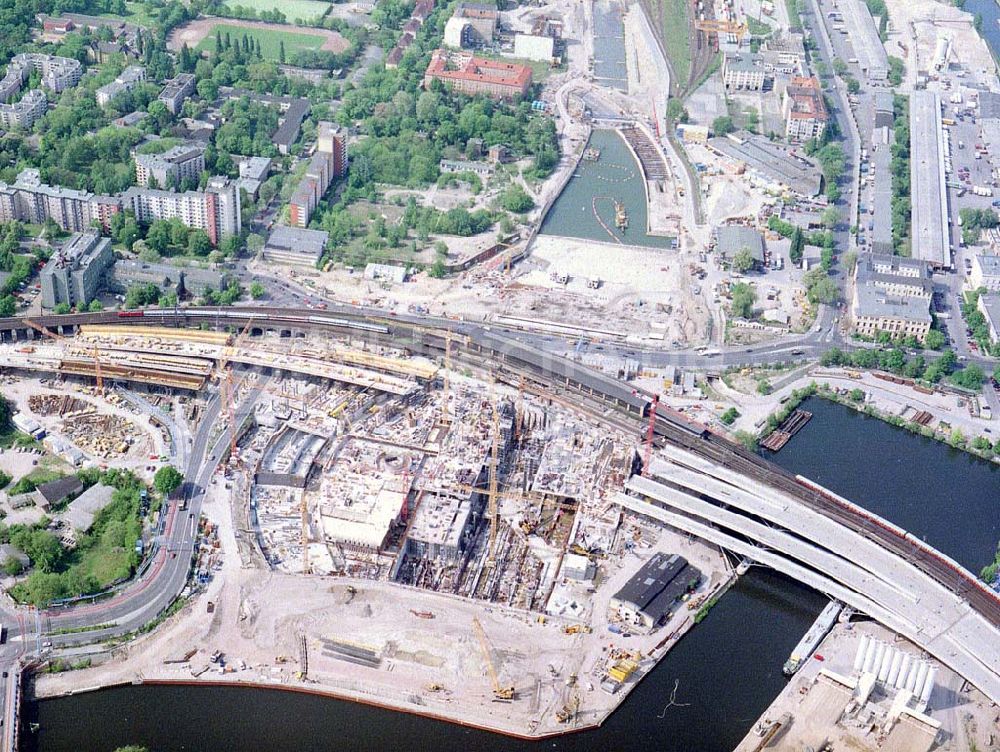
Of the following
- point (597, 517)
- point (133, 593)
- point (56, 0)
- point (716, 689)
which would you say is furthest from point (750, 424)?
point (56, 0)

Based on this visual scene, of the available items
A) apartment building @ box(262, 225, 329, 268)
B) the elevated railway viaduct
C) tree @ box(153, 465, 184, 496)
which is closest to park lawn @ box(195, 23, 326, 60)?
apartment building @ box(262, 225, 329, 268)

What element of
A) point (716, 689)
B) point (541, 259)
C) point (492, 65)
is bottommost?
point (716, 689)

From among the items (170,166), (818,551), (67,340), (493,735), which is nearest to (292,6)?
(170,166)

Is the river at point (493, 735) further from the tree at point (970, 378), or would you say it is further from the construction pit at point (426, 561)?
the tree at point (970, 378)

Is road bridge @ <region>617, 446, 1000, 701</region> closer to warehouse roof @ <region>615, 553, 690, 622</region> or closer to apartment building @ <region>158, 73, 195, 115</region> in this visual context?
warehouse roof @ <region>615, 553, 690, 622</region>

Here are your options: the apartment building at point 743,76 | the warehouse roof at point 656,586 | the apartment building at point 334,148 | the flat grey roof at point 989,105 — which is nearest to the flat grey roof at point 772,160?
the apartment building at point 743,76

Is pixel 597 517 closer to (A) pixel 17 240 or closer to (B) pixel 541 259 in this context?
(B) pixel 541 259
